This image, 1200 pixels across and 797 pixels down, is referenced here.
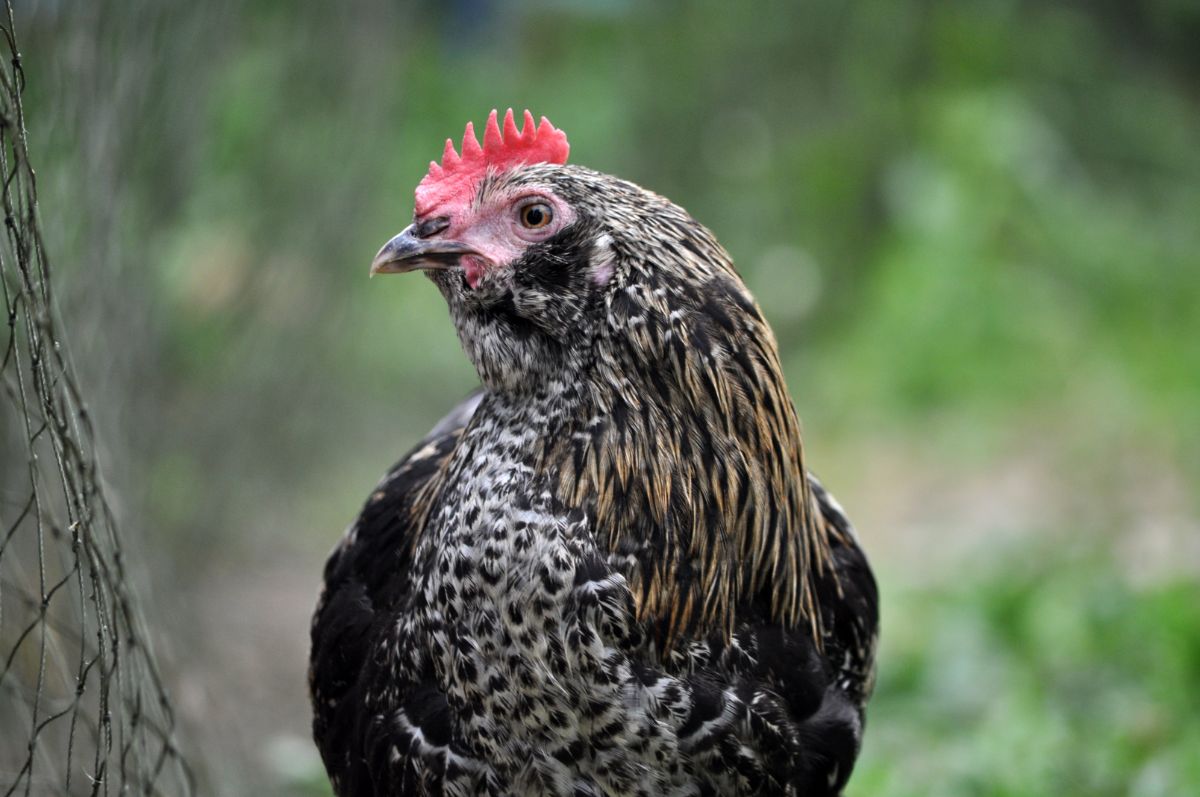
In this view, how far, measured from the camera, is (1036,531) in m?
5.42

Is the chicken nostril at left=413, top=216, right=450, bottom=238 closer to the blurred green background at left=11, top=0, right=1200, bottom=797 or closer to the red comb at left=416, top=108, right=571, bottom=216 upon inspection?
the red comb at left=416, top=108, right=571, bottom=216

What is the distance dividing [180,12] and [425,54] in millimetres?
5424

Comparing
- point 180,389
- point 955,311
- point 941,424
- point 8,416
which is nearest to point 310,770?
point 180,389

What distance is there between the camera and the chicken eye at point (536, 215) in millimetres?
2262

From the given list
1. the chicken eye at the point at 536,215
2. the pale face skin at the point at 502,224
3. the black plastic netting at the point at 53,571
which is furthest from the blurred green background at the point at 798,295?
the chicken eye at the point at 536,215

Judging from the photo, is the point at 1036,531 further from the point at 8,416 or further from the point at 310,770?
the point at 8,416

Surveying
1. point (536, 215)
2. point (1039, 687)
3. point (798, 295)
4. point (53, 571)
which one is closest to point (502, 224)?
point (536, 215)

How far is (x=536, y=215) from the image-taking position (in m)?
2.28

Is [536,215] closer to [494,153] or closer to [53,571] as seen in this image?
[494,153]

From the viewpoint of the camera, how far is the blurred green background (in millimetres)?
3568

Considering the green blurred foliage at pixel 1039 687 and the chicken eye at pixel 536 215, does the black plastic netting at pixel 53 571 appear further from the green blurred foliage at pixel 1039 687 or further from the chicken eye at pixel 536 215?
the green blurred foliage at pixel 1039 687

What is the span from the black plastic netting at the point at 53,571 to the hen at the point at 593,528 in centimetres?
44

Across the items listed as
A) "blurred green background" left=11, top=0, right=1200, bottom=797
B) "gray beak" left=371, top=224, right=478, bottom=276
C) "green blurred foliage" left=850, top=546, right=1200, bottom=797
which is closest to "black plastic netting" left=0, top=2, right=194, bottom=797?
"blurred green background" left=11, top=0, right=1200, bottom=797

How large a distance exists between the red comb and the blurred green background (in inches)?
34.7
